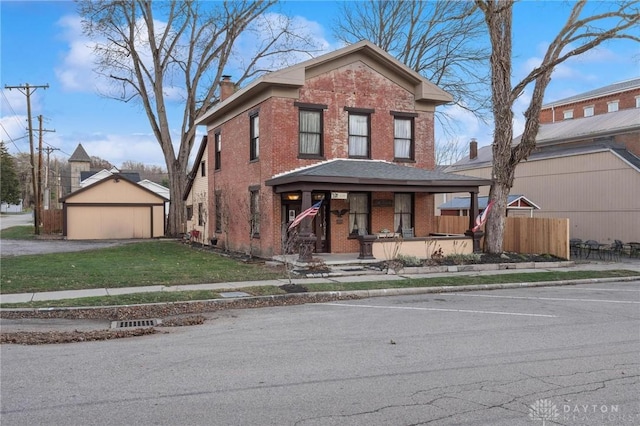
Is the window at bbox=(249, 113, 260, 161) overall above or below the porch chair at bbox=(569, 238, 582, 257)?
above

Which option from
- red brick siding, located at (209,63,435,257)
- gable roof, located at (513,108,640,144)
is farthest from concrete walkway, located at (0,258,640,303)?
gable roof, located at (513,108,640,144)

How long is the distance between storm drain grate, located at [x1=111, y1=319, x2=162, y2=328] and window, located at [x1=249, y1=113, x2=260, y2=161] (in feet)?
41.6

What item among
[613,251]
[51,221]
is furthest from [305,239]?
[51,221]

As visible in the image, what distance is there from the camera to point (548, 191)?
31.1m

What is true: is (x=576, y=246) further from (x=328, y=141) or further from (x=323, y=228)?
(x=328, y=141)

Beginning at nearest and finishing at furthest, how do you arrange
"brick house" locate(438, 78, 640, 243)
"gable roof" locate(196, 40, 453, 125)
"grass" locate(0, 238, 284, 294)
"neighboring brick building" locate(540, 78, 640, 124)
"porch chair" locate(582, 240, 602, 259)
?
"grass" locate(0, 238, 284, 294) → "gable roof" locate(196, 40, 453, 125) → "porch chair" locate(582, 240, 602, 259) → "brick house" locate(438, 78, 640, 243) → "neighboring brick building" locate(540, 78, 640, 124)

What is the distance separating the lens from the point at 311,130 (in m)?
21.1

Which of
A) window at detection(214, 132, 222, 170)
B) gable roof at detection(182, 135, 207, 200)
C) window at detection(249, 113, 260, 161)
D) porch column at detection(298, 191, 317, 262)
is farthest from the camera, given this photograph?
gable roof at detection(182, 135, 207, 200)

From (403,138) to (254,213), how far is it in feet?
23.8

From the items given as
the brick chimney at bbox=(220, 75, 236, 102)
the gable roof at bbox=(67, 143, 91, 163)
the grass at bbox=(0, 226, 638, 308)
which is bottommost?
the grass at bbox=(0, 226, 638, 308)

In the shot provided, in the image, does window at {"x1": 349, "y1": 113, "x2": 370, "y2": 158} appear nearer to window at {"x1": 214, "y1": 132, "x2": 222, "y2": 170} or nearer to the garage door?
window at {"x1": 214, "y1": 132, "x2": 222, "y2": 170}

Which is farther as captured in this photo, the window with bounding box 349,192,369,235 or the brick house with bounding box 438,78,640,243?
the brick house with bounding box 438,78,640,243

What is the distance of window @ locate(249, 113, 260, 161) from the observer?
21.7 metres

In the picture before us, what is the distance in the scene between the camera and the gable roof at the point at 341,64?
20000mm
